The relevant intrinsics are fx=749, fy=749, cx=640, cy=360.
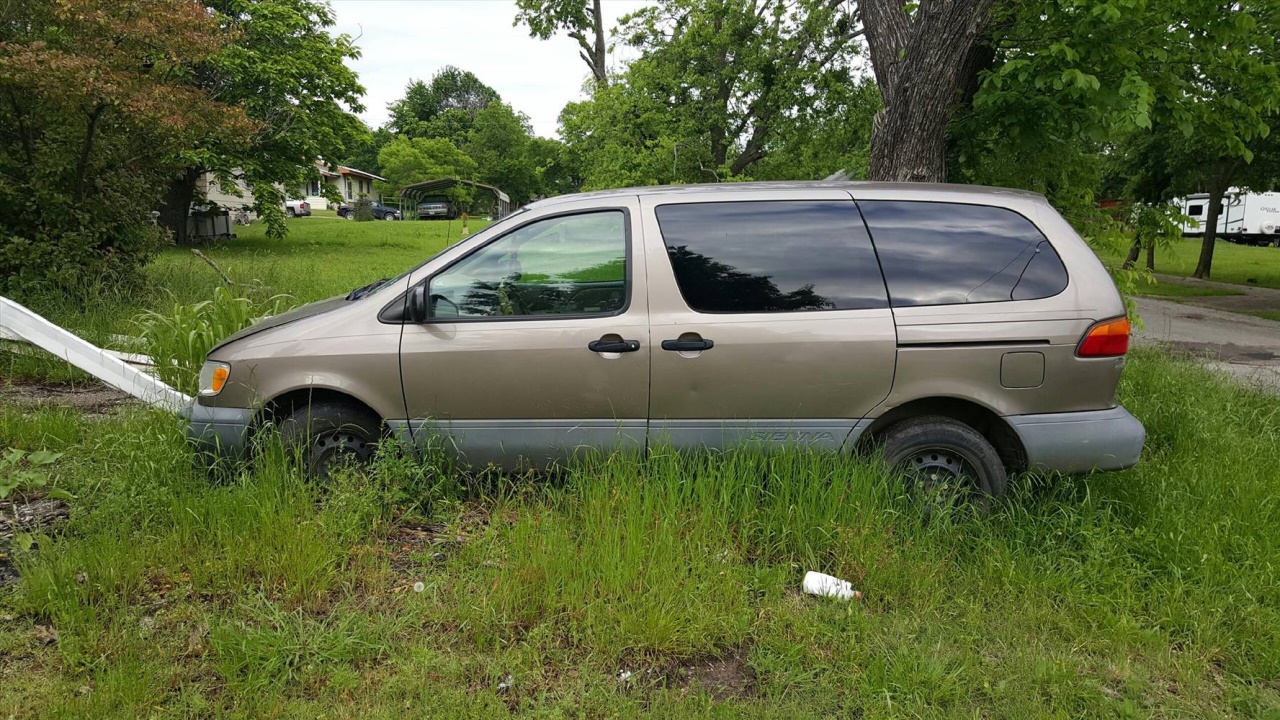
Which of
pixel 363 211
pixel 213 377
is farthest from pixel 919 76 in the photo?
pixel 363 211

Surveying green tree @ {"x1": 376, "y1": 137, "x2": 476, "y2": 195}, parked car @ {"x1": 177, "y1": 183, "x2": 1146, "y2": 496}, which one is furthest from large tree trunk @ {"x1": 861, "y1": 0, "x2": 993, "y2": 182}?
green tree @ {"x1": 376, "y1": 137, "x2": 476, "y2": 195}

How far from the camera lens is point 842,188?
425 centimetres

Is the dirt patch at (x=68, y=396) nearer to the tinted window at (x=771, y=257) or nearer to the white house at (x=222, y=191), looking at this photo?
the tinted window at (x=771, y=257)

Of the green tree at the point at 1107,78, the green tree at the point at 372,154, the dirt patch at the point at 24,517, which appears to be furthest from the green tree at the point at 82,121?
the green tree at the point at 372,154

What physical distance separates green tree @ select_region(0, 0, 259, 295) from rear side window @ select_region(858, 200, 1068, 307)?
363 inches

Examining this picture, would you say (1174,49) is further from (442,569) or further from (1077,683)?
(442,569)

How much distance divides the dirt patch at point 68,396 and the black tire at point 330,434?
2.82 meters

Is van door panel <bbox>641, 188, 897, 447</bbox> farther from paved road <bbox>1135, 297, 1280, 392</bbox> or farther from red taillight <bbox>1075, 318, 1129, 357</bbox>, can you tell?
paved road <bbox>1135, 297, 1280, 392</bbox>

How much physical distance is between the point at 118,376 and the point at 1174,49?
8.97 m

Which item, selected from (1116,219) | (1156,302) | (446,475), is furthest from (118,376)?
(1156,302)

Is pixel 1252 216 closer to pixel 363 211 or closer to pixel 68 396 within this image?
pixel 68 396

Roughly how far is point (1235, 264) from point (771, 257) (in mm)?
33087

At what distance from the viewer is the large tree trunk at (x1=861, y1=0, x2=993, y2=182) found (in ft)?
20.4

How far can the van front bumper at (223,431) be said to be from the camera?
13.6 ft
